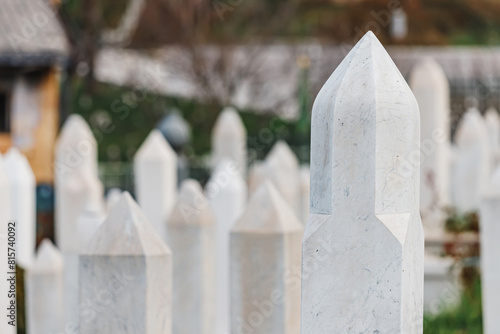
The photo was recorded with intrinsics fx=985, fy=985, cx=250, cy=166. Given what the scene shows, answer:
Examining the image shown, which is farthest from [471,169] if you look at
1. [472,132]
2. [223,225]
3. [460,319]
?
[223,225]

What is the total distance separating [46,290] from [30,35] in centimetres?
668

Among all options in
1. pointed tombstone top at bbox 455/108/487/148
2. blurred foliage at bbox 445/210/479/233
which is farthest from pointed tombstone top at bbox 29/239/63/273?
pointed tombstone top at bbox 455/108/487/148

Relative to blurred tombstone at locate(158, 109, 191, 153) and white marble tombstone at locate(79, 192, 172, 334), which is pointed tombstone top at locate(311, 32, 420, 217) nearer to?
white marble tombstone at locate(79, 192, 172, 334)

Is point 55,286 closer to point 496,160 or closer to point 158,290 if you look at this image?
point 158,290

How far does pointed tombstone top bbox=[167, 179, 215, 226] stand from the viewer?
542 cm

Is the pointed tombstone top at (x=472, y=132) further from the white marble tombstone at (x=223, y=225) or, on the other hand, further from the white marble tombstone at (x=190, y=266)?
the white marble tombstone at (x=190, y=266)

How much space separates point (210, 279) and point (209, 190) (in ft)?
10.3

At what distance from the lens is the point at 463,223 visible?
9.61 metres

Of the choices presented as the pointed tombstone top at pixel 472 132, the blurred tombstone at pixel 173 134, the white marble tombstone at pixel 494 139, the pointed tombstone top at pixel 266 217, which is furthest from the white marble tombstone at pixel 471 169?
the pointed tombstone top at pixel 266 217

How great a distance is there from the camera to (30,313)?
6.40 m

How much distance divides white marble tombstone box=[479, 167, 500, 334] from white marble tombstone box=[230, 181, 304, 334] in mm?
1344

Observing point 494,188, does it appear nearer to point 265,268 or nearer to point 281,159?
point 265,268

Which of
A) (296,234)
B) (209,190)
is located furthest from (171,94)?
(296,234)

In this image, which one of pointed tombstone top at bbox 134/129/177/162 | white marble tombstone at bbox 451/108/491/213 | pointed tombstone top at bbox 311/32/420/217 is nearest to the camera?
pointed tombstone top at bbox 311/32/420/217
